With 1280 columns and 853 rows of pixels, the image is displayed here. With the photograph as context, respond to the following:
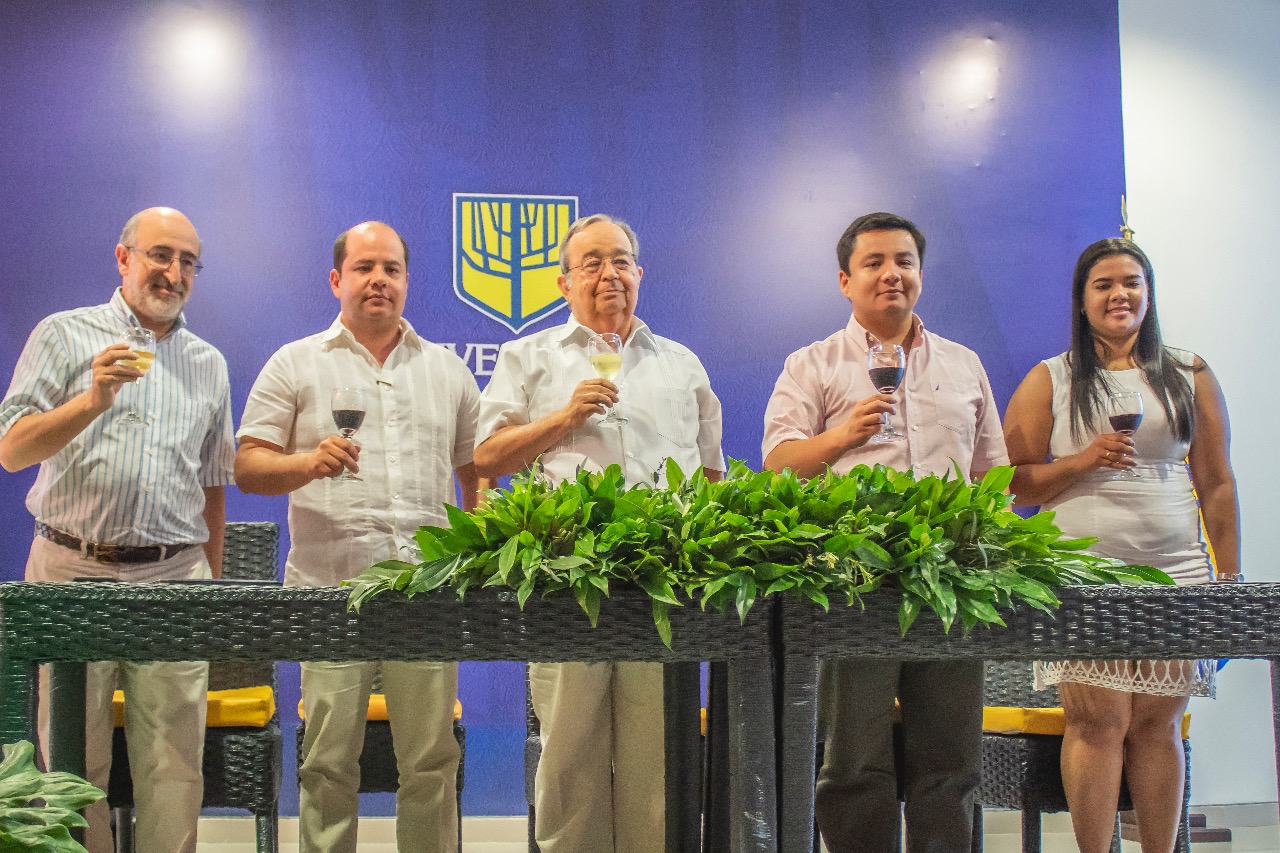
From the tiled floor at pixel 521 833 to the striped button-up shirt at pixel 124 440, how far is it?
1.40m

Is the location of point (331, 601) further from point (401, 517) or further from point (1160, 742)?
point (1160, 742)

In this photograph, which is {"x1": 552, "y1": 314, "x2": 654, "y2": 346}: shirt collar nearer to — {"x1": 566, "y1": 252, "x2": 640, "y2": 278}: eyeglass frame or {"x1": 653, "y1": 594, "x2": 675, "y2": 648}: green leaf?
{"x1": 566, "y1": 252, "x2": 640, "y2": 278}: eyeglass frame

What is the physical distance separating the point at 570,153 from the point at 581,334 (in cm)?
148

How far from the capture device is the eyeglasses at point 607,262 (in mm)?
2953

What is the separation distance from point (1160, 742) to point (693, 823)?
49.2 inches

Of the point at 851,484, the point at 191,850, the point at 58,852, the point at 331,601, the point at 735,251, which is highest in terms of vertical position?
the point at 735,251

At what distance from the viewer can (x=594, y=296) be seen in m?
2.97

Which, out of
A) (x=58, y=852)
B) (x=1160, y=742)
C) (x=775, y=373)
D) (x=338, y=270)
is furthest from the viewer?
(x=775, y=373)

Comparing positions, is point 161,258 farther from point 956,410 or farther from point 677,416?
point 956,410

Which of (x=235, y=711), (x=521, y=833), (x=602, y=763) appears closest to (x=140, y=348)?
(x=235, y=711)

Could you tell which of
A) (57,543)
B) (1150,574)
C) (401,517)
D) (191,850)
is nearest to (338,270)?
(401,517)

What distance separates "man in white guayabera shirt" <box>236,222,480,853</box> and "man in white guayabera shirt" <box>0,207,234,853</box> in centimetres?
27

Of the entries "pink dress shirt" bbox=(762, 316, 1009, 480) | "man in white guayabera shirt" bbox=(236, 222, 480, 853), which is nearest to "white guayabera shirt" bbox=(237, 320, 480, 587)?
"man in white guayabera shirt" bbox=(236, 222, 480, 853)

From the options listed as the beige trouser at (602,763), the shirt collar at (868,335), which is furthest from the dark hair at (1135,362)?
the beige trouser at (602,763)
